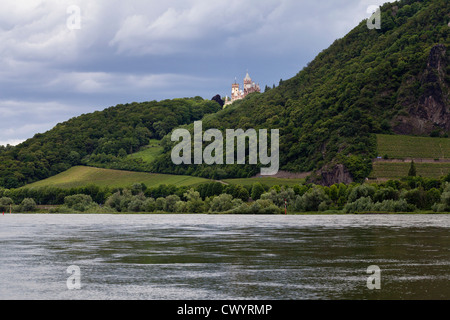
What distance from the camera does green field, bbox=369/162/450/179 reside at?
176 m

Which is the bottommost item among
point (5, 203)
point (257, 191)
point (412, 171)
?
point (5, 203)

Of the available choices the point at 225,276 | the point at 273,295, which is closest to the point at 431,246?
the point at 225,276

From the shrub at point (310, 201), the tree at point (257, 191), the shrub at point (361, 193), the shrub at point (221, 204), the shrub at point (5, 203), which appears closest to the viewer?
the shrub at point (361, 193)

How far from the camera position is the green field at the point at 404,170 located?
176 metres

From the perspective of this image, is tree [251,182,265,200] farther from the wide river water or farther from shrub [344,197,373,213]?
the wide river water

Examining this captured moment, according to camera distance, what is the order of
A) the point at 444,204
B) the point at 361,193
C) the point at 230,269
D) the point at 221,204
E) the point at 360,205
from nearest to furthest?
the point at 230,269 < the point at 444,204 < the point at 360,205 < the point at 361,193 < the point at 221,204

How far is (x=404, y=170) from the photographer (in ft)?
588

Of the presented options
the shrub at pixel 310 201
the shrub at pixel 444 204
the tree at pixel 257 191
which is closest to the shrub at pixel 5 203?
the tree at pixel 257 191

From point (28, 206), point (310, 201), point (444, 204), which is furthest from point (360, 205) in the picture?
point (28, 206)

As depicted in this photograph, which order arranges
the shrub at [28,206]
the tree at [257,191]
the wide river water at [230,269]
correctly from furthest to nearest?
the shrub at [28,206] < the tree at [257,191] < the wide river water at [230,269]

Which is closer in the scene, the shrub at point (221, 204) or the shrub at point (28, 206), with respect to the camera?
the shrub at point (221, 204)

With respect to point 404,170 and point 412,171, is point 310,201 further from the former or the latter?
point 404,170

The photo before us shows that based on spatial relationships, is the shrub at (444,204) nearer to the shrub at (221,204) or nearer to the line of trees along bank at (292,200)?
the line of trees along bank at (292,200)
